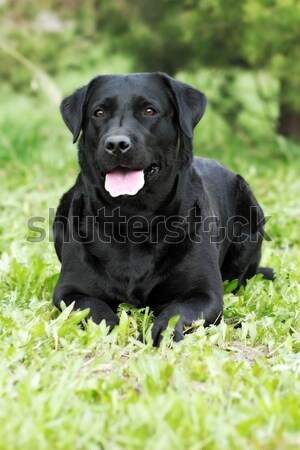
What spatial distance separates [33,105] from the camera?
11.2m

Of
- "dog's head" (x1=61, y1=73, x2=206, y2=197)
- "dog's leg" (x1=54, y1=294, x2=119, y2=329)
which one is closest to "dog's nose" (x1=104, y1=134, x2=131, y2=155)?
"dog's head" (x1=61, y1=73, x2=206, y2=197)

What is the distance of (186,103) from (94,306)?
113 cm

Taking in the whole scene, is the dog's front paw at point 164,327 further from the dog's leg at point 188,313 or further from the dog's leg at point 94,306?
the dog's leg at point 94,306

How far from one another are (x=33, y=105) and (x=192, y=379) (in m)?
9.12

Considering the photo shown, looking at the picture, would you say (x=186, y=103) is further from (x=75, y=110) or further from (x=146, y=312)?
(x=146, y=312)

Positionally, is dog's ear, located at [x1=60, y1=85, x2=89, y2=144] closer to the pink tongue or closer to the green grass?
the pink tongue

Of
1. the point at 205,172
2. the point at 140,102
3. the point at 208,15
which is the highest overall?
the point at 208,15

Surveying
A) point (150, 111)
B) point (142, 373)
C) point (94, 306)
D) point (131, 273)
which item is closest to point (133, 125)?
point (150, 111)

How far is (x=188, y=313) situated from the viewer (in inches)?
132

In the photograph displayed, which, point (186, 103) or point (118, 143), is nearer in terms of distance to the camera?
point (118, 143)

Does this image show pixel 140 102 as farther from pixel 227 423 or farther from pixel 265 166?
pixel 265 166

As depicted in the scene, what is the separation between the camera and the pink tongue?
11.5 feet

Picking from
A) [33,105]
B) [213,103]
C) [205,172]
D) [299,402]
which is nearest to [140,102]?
[205,172]

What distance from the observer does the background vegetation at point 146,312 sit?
7.30ft
